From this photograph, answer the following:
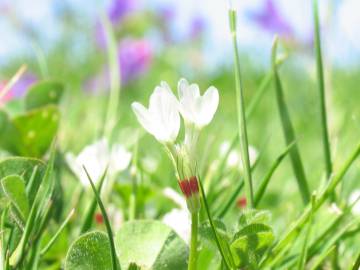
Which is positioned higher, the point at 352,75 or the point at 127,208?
the point at 127,208

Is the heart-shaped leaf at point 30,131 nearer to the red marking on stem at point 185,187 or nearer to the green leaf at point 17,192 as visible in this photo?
the green leaf at point 17,192

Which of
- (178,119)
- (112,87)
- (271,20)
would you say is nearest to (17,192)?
(178,119)

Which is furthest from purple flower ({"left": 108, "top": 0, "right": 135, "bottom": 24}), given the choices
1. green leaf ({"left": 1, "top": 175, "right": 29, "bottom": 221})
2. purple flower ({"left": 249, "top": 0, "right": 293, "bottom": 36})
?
green leaf ({"left": 1, "top": 175, "right": 29, "bottom": 221})

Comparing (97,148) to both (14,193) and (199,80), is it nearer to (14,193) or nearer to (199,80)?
(14,193)

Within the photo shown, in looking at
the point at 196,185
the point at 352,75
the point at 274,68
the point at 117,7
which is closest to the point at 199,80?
the point at 117,7

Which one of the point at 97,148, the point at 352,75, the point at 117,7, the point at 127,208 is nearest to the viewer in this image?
the point at 97,148

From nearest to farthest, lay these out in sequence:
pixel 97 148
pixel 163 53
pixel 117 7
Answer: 1. pixel 97 148
2. pixel 117 7
3. pixel 163 53

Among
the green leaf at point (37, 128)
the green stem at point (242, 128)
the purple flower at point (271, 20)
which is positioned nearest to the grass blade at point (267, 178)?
the green stem at point (242, 128)
